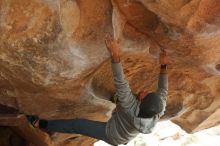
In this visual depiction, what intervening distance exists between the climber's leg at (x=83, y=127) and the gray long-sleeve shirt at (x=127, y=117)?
0.42ft

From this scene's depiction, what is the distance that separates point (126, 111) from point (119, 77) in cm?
49

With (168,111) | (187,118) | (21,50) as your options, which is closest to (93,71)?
(21,50)

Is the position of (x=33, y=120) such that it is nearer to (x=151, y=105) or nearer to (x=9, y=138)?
(x=9, y=138)

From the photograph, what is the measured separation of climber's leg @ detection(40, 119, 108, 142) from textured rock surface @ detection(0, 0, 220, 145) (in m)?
0.24

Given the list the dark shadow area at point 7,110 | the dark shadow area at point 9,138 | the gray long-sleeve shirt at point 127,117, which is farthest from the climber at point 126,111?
the dark shadow area at point 9,138

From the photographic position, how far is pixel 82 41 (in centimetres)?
367

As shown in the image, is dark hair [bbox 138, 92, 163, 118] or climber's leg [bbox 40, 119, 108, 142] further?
climber's leg [bbox 40, 119, 108, 142]

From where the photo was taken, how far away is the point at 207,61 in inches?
162

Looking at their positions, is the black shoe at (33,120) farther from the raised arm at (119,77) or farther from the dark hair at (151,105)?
the dark hair at (151,105)

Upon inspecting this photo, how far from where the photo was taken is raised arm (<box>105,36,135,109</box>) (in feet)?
11.8

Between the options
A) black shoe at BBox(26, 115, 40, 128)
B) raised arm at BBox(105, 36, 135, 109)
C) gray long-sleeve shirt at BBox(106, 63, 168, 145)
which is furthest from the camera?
black shoe at BBox(26, 115, 40, 128)

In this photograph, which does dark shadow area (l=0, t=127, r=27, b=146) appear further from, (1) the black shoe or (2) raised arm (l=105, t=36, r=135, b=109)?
(2) raised arm (l=105, t=36, r=135, b=109)

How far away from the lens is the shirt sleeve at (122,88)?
12.1 ft

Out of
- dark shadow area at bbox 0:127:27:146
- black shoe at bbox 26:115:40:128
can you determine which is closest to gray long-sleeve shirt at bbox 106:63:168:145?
black shoe at bbox 26:115:40:128
